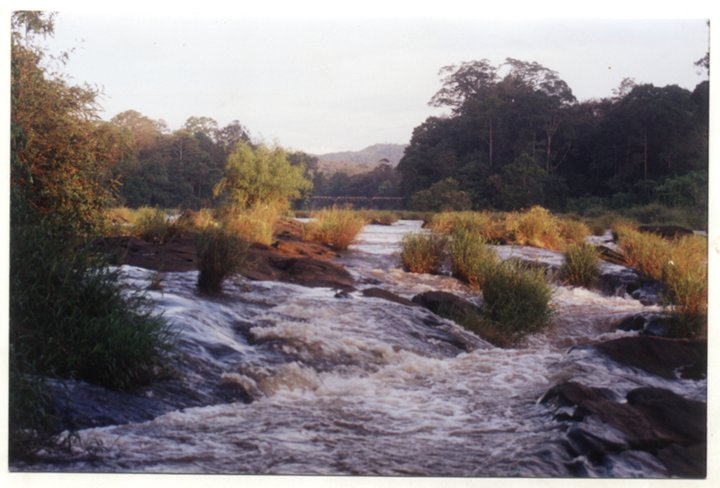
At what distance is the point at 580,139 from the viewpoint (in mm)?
5988

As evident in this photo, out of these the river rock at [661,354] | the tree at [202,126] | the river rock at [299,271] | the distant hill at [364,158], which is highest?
the tree at [202,126]

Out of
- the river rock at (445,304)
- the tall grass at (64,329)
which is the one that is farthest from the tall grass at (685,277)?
the tall grass at (64,329)

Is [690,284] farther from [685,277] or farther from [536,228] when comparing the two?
[536,228]

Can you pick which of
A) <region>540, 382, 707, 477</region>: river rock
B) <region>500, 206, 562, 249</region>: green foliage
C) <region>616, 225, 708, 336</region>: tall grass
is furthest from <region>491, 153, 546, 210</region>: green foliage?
<region>540, 382, 707, 477</region>: river rock

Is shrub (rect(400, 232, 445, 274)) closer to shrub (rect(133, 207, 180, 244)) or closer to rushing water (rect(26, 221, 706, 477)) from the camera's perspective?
rushing water (rect(26, 221, 706, 477))

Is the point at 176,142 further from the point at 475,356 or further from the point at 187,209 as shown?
the point at 475,356

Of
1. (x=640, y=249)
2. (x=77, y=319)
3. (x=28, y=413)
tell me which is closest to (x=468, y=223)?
(x=640, y=249)

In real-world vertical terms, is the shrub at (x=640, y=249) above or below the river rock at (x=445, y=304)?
above

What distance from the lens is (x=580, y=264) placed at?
6.65 meters

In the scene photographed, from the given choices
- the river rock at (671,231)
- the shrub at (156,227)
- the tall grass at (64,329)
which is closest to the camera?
the tall grass at (64,329)

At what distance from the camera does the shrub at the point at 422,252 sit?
256 inches

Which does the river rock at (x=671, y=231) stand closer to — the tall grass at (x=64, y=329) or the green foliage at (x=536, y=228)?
the green foliage at (x=536, y=228)

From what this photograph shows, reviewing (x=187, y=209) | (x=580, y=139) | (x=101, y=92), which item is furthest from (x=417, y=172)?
(x=101, y=92)

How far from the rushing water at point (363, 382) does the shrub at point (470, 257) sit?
131mm
